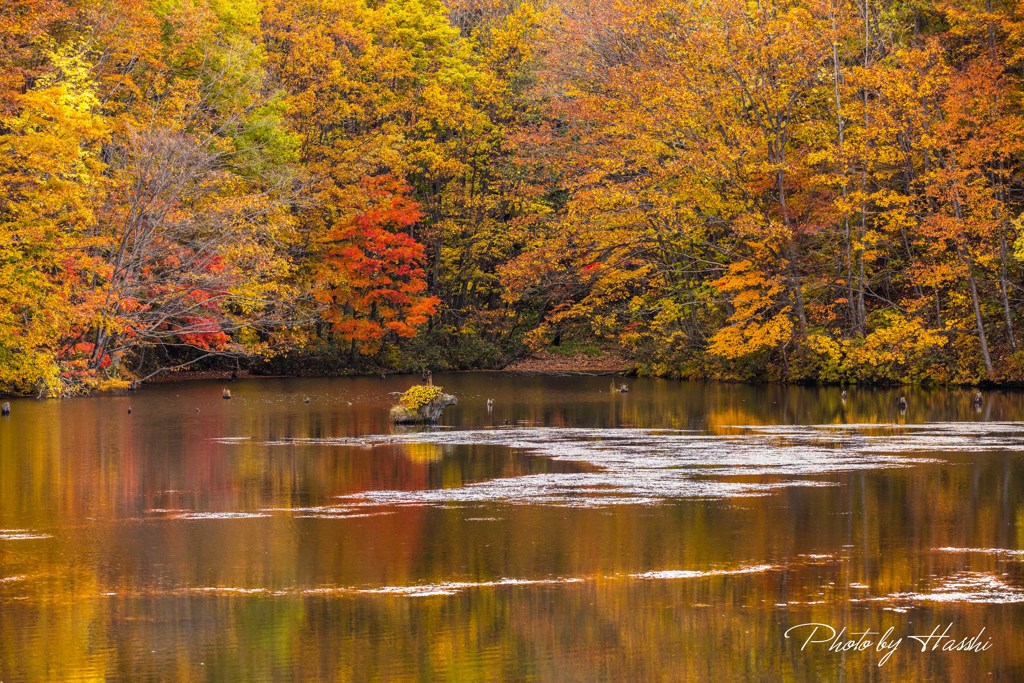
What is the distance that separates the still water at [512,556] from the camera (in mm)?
8844

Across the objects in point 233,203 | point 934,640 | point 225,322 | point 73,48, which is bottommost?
point 934,640

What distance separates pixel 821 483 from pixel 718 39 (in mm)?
27904

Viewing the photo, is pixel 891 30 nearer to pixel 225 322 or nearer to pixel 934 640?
pixel 225 322

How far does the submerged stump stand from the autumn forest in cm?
1128

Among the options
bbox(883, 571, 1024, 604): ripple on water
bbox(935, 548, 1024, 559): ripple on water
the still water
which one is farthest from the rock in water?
bbox(883, 571, 1024, 604): ripple on water

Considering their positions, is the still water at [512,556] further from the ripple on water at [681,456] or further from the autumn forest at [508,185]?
the autumn forest at [508,185]

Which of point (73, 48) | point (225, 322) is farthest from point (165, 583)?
point (225, 322)

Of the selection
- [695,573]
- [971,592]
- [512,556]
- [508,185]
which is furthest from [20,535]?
[508,185]

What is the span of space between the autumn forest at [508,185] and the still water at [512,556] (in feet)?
47.6

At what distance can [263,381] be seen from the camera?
154 feet

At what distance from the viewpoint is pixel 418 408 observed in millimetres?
27547

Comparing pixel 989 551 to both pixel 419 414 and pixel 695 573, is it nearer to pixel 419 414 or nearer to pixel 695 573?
pixel 695 573

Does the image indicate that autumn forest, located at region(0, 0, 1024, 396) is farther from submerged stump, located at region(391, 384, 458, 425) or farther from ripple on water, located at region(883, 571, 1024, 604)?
ripple on water, located at region(883, 571, 1024, 604)

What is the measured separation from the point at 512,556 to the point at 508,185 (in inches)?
1772
